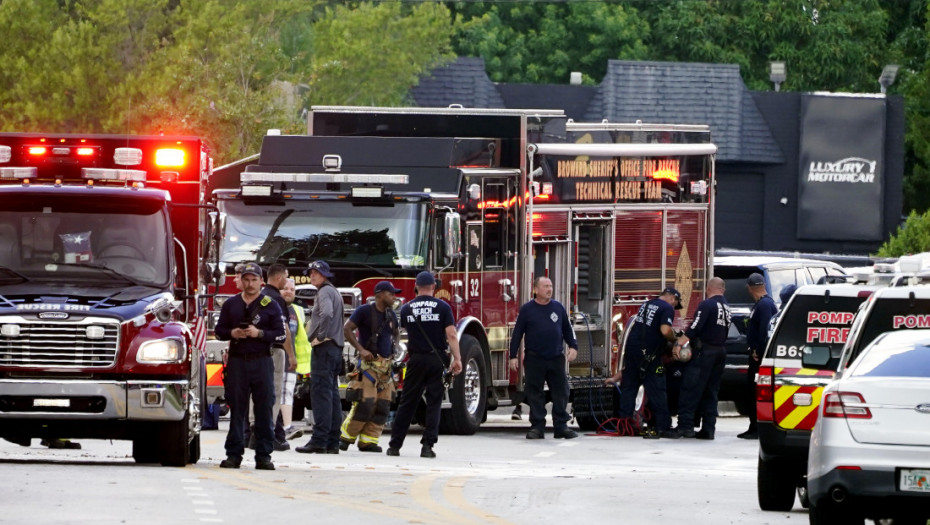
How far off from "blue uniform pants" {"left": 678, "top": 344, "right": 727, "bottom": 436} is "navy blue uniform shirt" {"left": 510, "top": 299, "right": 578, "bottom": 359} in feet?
4.93

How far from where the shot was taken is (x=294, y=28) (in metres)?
55.8

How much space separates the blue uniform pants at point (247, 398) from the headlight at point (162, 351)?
0.44 m

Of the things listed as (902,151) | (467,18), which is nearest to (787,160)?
(902,151)

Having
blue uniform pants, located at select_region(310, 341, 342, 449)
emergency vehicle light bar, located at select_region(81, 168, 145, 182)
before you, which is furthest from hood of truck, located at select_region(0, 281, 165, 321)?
blue uniform pants, located at select_region(310, 341, 342, 449)

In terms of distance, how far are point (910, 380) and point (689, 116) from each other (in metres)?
40.9

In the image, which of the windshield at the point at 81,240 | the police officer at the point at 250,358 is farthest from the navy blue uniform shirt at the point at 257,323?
the windshield at the point at 81,240

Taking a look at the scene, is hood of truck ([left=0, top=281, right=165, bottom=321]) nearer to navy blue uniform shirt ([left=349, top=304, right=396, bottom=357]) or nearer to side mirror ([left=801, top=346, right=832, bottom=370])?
navy blue uniform shirt ([left=349, top=304, right=396, bottom=357])

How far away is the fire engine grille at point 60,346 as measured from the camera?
1548cm

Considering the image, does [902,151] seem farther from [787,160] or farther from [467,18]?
[467,18]

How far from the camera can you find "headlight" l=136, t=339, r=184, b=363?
1559 cm

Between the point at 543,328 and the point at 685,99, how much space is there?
31.0 m

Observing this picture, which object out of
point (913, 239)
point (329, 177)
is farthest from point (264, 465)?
point (913, 239)

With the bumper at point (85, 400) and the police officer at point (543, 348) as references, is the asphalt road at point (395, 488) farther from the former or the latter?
the police officer at point (543, 348)

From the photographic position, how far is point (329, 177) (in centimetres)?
2053
